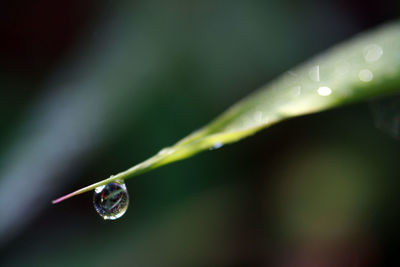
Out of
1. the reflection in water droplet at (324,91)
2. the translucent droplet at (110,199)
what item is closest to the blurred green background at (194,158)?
the translucent droplet at (110,199)

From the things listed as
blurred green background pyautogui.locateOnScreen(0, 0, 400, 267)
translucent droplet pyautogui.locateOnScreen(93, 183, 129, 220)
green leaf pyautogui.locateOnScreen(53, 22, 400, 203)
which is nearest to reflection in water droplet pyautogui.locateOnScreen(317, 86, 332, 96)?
green leaf pyautogui.locateOnScreen(53, 22, 400, 203)

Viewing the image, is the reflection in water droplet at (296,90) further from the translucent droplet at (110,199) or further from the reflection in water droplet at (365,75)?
the translucent droplet at (110,199)

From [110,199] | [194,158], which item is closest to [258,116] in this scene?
[110,199]

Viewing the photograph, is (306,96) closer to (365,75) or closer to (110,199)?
(365,75)

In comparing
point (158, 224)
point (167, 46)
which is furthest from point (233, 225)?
point (167, 46)

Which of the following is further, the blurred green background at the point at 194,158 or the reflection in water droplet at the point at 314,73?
the blurred green background at the point at 194,158

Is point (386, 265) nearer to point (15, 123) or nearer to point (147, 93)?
point (147, 93)
